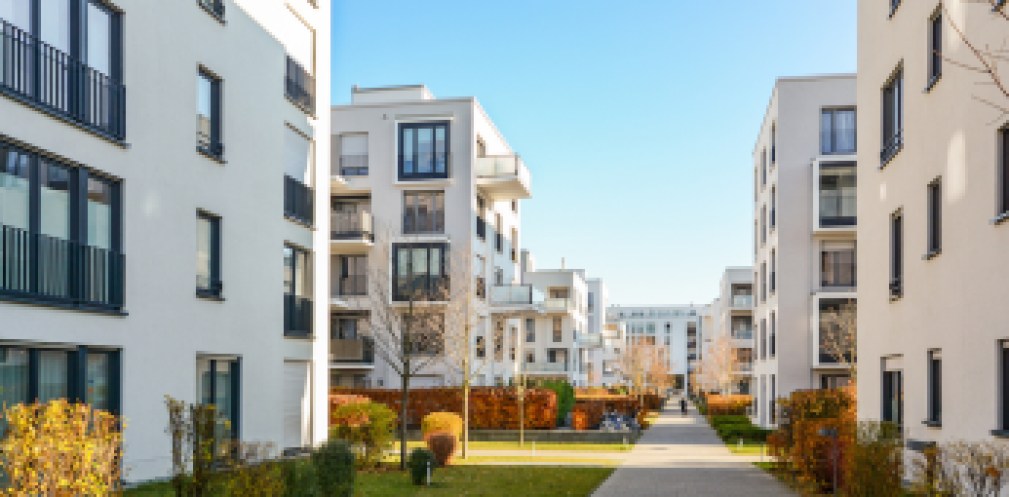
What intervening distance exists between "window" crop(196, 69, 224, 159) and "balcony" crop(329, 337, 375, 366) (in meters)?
20.0

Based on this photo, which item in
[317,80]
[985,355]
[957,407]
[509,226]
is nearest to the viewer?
[985,355]

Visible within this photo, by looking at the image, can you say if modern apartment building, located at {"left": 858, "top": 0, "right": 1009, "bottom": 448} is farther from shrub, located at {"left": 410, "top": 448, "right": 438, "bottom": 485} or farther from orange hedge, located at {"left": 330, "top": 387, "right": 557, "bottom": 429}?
orange hedge, located at {"left": 330, "top": 387, "right": 557, "bottom": 429}

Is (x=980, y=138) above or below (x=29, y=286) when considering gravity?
above

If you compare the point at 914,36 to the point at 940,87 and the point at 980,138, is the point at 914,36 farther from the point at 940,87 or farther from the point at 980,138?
the point at 980,138

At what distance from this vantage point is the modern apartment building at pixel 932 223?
12477mm

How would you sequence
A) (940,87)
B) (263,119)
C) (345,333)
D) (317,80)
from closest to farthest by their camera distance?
1. (940,87)
2. (263,119)
3. (317,80)
4. (345,333)

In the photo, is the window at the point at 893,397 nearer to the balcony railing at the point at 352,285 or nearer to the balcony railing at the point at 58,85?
the balcony railing at the point at 58,85

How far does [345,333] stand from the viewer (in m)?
40.1

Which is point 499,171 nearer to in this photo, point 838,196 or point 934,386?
point 838,196

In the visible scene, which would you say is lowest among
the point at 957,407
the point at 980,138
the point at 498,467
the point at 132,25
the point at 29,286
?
the point at 498,467

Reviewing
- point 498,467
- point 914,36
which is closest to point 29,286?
point 498,467

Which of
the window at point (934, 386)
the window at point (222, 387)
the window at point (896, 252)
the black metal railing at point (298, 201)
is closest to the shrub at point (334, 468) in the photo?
the window at point (222, 387)

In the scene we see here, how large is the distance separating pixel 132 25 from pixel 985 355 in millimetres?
14389

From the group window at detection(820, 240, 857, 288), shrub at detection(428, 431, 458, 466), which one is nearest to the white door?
shrub at detection(428, 431, 458, 466)
